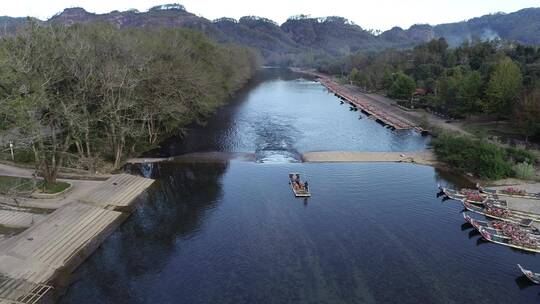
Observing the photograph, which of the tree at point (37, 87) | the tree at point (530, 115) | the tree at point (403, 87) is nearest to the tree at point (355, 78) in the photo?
the tree at point (403, 87)

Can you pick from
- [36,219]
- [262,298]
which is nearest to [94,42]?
[36,219]

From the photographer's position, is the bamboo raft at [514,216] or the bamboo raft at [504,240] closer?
the bamboo raft at [504,240]

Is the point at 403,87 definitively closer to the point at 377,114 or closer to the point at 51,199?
the point at 377,114

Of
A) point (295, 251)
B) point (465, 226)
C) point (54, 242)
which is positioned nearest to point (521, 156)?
point (465, 226)

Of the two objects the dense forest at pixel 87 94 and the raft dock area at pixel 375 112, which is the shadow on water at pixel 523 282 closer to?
the dense forest at pixel 87 94

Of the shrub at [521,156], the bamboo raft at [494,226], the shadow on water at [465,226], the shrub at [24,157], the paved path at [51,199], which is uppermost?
the shrub at [521,156]

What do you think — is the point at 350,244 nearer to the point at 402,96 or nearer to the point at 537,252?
the point at 537,252

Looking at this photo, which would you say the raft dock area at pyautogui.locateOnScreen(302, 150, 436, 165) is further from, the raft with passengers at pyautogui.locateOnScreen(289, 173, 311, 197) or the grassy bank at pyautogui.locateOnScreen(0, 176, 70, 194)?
the grassy bank at pyautogui.locateOnScreen(0, 176, 70, 194)
